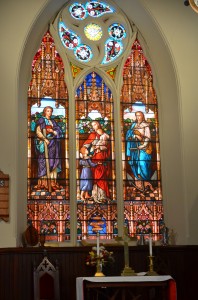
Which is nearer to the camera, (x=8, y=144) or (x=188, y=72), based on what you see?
(x=8, y=144)

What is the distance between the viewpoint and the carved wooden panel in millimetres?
10656

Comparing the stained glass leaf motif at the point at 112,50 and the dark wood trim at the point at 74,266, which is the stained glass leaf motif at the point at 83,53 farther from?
the dark wood trim at the point at 74,266

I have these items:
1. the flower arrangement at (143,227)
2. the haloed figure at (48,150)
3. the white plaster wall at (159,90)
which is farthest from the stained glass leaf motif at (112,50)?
the flower arrangement at (143,227)

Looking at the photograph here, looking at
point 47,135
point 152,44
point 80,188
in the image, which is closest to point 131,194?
point 80,188

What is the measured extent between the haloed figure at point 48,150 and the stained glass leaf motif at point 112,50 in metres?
1.60

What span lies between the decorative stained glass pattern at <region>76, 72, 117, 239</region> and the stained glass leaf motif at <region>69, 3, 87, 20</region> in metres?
1.23

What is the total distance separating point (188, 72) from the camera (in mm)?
12141

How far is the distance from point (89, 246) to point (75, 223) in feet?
2.45

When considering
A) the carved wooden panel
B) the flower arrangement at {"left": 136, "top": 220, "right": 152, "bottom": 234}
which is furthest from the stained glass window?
the flower arrangement at {"left": 136, "top": 220, "right": 152, "bottom": 234}

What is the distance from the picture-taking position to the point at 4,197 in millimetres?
10750

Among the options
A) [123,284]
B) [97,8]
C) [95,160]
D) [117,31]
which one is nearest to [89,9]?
[97,8]

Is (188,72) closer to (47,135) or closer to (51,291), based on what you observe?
(47,135)

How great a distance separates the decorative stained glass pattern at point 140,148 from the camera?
472 inches

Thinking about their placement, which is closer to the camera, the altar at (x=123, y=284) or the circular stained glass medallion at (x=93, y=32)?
the altar at (x=123, y=284)
